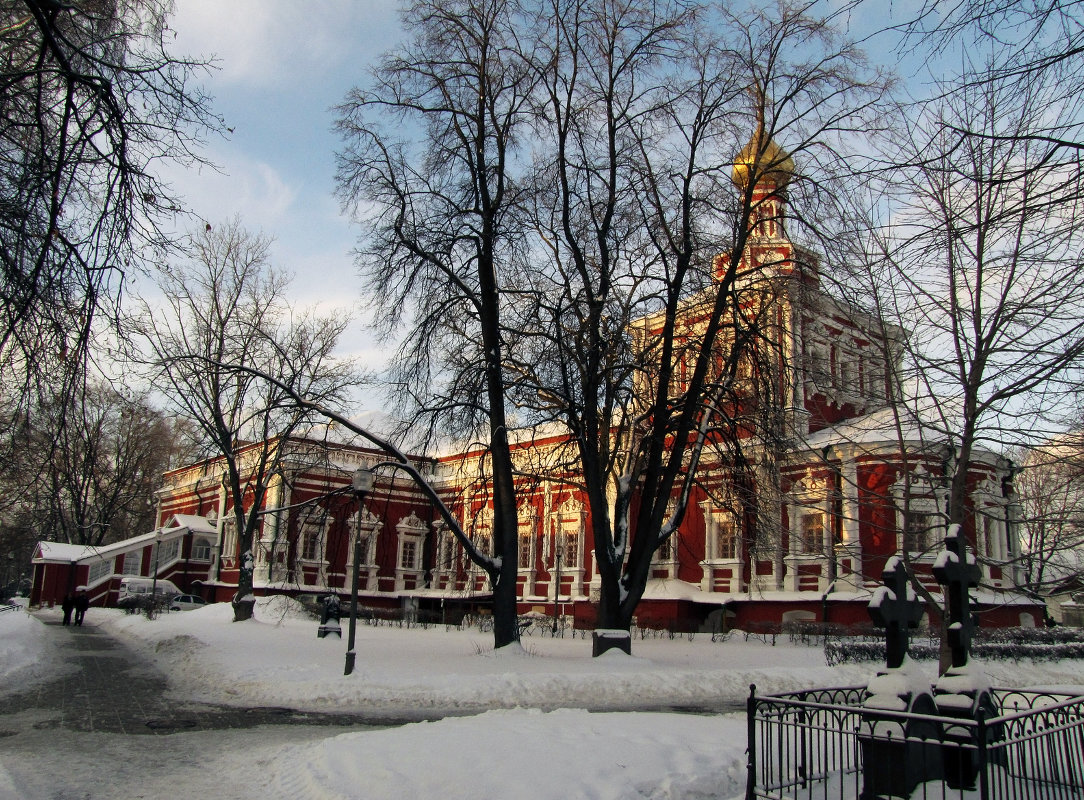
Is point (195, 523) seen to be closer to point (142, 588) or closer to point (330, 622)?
point (142, 588)

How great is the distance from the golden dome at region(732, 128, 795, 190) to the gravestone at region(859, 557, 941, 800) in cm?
1126

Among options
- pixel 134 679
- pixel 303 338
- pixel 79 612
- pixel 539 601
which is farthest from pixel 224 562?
pixel 134 679

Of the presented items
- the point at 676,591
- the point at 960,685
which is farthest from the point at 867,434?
the point at 960,685

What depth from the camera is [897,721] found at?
271 inches

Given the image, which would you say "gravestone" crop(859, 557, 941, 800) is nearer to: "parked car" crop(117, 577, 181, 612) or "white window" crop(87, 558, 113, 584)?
"parked car" crop(117, 577, 181, 612)

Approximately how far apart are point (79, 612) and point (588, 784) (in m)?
35.0

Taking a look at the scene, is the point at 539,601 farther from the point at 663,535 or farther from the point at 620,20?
the point at 620,20

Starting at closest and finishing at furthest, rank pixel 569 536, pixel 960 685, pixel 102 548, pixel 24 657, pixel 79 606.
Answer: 1. pixel 960 685
2. pixel 24 657
3. pixel 79 606
4. pixel 569 536
5. pixel 102 548

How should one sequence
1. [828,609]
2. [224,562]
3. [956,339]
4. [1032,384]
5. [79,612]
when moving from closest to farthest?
[1032,384]
[956,339]
[828,609]
[79,612]
[224,562]

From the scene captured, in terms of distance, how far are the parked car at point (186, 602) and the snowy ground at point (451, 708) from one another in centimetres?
1330

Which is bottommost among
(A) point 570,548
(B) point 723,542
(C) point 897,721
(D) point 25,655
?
(D) point 25,655

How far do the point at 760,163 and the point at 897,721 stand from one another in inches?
657

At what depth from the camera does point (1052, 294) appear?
12297 mm

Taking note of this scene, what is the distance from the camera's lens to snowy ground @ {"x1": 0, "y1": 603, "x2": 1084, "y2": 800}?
7.37 m
